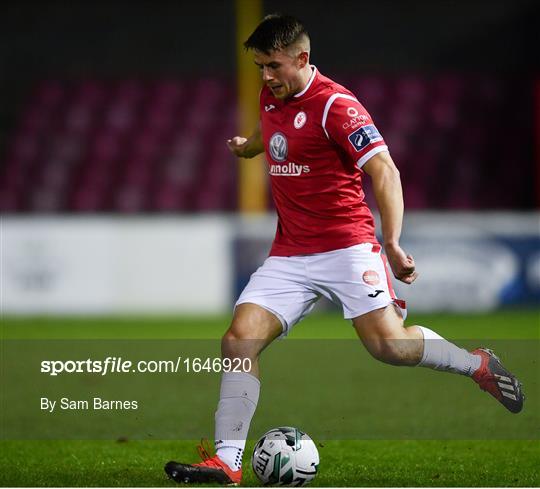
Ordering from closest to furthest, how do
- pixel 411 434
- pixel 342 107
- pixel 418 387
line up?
1. pixel 342 107
2. pixel 411 434
3. pixel 418 387

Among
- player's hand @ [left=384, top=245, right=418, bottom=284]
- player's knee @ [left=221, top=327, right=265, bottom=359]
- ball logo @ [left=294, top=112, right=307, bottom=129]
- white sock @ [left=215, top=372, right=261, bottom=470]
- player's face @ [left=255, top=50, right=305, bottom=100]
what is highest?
player's face @ [left=255, top=50, right=305, bottom=100]

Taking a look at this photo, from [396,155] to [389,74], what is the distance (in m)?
1.69

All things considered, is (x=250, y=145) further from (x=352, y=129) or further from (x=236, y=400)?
(x=236, y=400)

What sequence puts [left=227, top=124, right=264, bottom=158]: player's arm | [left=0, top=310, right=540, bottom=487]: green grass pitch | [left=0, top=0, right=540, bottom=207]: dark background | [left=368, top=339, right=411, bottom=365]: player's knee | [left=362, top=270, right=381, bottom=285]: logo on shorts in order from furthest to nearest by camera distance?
[left=0, top=0, right=540, bottom=207]: dark background
[left=227, top=124, right=264, bottom=158]: player's arm
[left=362, top=270, right=381, bottom=285]: logo on shorts
[left=368, top=339, right=411, bottom=365]: player's knee
[left=0, top=310, right=540, bottom=487]: green grass pitch

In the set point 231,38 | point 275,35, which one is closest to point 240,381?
point 275,35

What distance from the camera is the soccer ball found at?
4.64 metres

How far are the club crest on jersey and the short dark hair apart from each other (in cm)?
38

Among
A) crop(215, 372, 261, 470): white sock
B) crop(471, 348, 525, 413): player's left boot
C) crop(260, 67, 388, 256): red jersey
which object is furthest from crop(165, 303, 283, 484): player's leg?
crop(471, 348, 525, 413): player's left boot

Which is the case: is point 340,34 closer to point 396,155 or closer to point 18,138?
point 396,155

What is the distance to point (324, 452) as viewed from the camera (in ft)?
18.3

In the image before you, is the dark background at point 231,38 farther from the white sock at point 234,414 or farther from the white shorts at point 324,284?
the white sock at point 234,414

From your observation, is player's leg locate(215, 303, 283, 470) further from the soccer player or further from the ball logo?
the ball logo

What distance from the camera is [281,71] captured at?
489 cm

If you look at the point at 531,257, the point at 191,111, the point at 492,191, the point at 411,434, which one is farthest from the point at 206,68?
the point at 411,434
